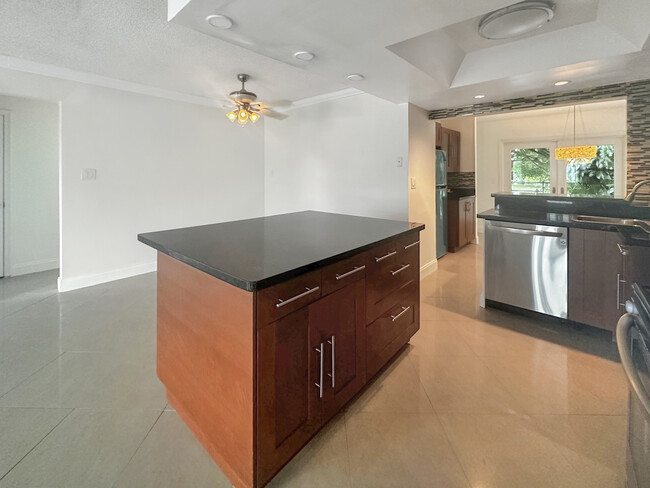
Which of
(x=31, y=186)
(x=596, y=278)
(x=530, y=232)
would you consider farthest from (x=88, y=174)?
(x=596, y=278)

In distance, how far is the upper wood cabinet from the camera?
5.61 m

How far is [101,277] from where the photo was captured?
152 inches

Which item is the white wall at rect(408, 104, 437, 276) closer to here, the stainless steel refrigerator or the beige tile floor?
the stainless steel refrigerator

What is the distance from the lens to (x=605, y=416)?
1624 millimetres

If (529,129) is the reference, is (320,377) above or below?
below

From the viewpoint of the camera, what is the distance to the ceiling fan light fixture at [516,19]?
2.14 m

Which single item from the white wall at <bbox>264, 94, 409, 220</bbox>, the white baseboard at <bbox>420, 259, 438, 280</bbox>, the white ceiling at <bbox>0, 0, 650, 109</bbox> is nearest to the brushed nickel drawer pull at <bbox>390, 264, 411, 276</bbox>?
the white ceiling at <bbox>0, 0, 650, 109</bbox>

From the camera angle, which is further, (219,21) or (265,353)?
(219,21)

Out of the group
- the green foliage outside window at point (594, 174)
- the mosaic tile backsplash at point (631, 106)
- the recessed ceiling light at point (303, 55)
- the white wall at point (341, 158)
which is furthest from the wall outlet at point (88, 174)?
the green foliage outside window at point (594, 174)

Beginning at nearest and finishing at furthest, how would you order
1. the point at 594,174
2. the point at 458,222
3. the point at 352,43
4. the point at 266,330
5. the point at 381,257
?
the point at 266,330
the point at 381,257
the point at 352,43
the point at 458,222
the point at 594,174

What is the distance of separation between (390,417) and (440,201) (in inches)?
148

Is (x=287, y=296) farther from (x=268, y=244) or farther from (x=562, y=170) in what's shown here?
(x=562, y=170)

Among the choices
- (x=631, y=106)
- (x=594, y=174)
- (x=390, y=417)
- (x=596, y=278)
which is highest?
(x=631, y=106)

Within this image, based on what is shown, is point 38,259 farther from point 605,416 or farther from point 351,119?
point 605,416
